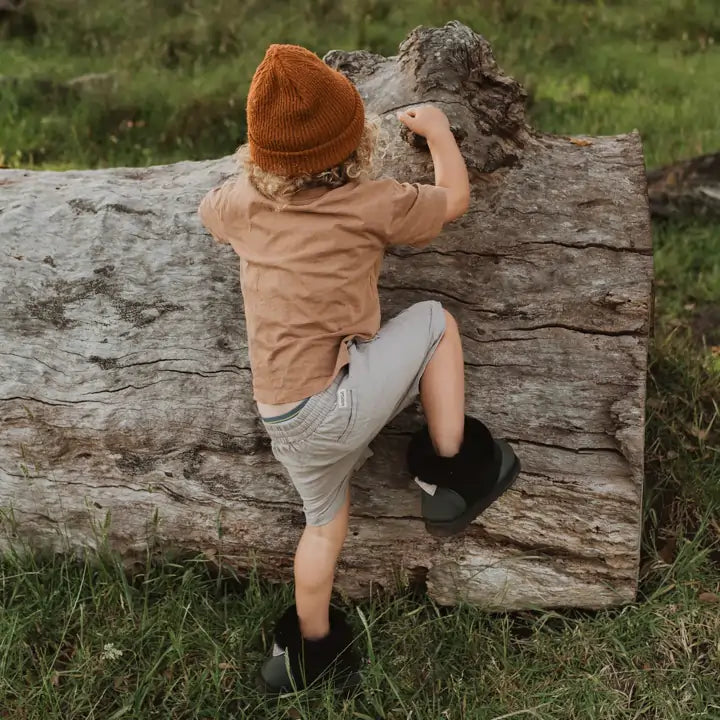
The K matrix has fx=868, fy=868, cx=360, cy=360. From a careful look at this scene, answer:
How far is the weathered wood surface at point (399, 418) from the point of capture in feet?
10.0

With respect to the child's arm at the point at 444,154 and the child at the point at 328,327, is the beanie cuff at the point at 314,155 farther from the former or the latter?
the child's arm at the point at 444,154

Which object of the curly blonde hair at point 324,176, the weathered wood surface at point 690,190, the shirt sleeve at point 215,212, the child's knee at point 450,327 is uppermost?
the curly blonde hair at point 324,176

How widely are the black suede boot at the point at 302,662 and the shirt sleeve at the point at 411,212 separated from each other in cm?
132

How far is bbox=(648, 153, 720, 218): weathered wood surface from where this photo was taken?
5.54 meters

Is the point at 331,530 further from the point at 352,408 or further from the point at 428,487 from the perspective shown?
the point at 352,408

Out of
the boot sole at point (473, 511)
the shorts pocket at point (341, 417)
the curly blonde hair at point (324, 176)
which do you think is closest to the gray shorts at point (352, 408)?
the shorts pocket at point (341, 417)

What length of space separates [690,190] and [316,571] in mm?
3989

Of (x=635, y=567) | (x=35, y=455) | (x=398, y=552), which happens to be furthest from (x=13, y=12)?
(x=635, y=567)

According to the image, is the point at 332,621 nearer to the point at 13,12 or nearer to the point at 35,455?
the point at 35,455

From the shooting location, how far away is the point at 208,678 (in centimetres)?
292

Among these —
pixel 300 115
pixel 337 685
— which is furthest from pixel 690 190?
pixel 337 685

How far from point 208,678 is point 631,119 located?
5.01m

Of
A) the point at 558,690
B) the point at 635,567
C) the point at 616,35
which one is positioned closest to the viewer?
the point at 558,690

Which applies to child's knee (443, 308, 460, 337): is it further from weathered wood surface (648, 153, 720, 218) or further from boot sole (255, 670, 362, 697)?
weathered wood surface (648, 153, 720, 218)
